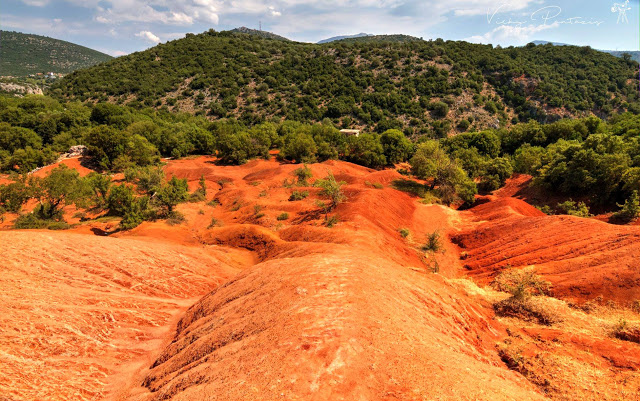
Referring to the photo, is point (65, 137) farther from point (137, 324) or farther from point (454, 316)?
point (454, 316)

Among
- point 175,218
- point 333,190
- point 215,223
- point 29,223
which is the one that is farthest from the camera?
point 175,218

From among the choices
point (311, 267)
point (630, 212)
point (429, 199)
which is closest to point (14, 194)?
point (311, 267)

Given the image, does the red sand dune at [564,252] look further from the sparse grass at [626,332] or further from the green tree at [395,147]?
the green tree at [395,147]

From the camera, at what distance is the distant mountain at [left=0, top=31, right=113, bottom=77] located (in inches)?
6260

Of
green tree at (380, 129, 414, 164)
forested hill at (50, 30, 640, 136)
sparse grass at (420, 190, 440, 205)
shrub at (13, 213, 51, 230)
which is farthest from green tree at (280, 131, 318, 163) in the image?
forested hill at (50, 30, 640, 136)

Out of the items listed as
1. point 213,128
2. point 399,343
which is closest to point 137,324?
point 399,343

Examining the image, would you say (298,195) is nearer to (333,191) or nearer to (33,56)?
(333,191)

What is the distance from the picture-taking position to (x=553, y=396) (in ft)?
27.1

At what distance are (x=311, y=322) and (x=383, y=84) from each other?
304 ft

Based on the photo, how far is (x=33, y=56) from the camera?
17500 cm

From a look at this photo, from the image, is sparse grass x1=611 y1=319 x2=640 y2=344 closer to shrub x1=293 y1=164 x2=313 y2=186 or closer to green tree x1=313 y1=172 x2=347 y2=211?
green tree x1=313 y1=172 x2=347 y2=211

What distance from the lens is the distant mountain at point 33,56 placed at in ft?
522

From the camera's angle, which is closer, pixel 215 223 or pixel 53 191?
pixel 53 191

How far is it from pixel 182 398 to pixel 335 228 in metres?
16.2
